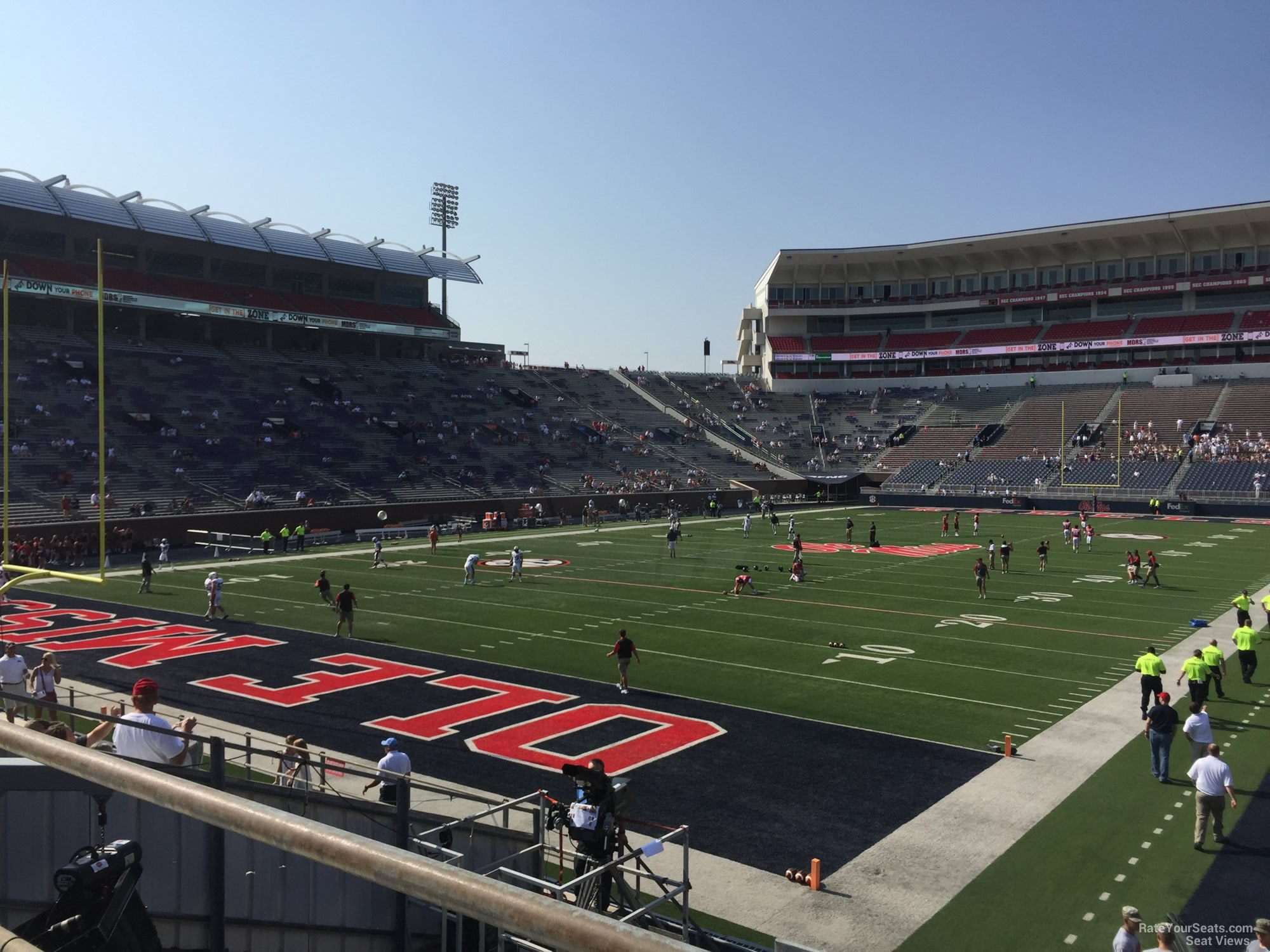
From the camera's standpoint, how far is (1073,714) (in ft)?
51.3

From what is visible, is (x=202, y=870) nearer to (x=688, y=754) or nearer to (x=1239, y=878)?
(x=688, y=754)

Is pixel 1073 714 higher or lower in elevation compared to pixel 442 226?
lower

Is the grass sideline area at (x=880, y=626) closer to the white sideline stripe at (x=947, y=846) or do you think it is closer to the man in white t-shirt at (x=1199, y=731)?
the white sideline stripe at (x=947, y=846)

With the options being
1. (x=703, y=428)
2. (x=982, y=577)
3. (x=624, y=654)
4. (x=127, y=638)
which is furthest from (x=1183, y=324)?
(x=127, y=638)

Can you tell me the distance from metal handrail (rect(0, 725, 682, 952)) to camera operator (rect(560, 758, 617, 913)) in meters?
6.27

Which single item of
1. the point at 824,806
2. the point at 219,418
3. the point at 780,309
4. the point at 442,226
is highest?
the point at 442,226

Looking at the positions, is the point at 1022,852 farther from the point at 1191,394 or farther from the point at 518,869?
the point at 1191,394

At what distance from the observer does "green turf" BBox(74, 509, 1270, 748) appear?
55.8ft

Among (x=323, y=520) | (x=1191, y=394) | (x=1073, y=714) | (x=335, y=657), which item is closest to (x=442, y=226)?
(x=323, y=520)

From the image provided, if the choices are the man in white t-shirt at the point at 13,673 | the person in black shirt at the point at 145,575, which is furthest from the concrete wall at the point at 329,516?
the man in white t-shirt at the point at 13,673

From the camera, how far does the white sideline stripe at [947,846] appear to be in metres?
8.79

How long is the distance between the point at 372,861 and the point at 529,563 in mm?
32761

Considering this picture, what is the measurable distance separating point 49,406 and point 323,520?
1379cm

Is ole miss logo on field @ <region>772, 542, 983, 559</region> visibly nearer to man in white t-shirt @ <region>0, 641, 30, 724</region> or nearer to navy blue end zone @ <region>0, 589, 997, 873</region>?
navy blue end zone @ <region>0, 589, 997, 873</region>
